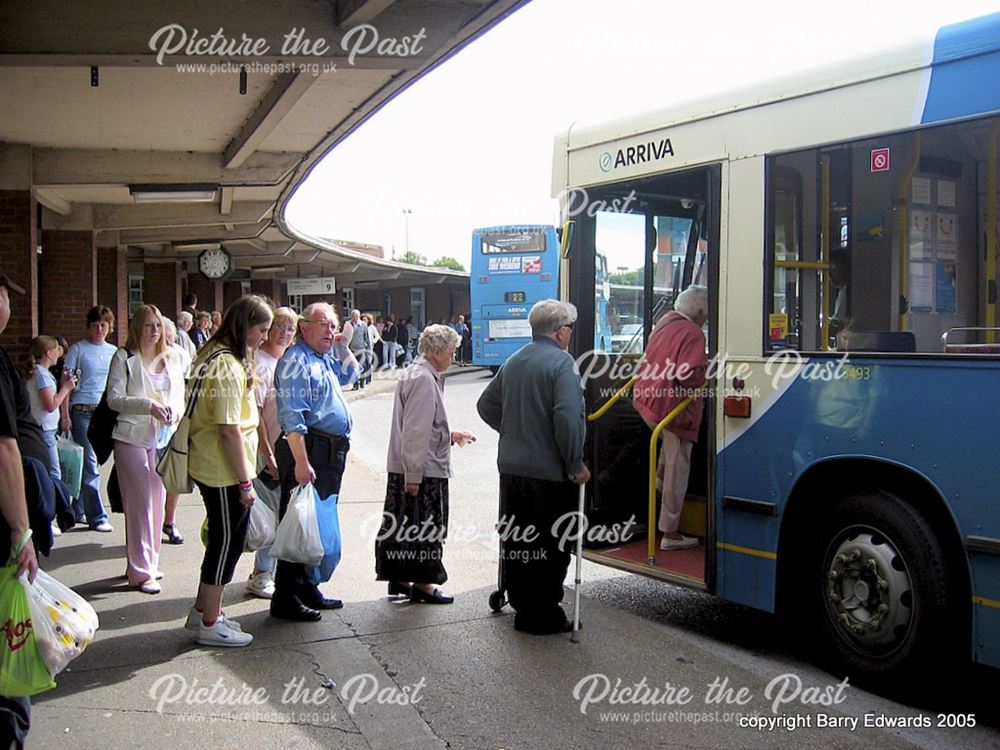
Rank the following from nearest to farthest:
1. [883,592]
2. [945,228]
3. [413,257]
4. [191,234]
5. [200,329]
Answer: [883,592] < [945,228] < [200,329] < [191,234] < [413,257]

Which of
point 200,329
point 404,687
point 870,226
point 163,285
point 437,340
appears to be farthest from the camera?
point 163,285

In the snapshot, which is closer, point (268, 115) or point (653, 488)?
point (653, 488)

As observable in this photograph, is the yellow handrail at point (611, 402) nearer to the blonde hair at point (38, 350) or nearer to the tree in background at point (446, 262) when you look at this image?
the blonde hair at point (38, 350)

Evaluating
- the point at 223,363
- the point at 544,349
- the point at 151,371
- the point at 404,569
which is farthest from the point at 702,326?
the point at 151,371

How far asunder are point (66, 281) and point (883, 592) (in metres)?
12.8

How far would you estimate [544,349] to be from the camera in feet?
18.5

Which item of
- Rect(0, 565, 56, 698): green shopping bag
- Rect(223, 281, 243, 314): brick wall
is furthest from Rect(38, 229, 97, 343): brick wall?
Rect(223, 281, 243, 314): brick wall

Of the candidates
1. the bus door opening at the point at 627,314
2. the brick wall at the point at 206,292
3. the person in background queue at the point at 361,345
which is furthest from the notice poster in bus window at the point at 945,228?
the brick wall at the point at 206,292

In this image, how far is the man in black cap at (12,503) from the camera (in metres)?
3.37

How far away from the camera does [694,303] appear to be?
6242 millimetres

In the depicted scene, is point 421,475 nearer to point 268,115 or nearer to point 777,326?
point 777,326

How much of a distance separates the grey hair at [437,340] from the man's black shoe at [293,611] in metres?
1.69

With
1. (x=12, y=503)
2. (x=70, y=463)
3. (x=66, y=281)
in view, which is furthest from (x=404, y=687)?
(x=66, y=281)

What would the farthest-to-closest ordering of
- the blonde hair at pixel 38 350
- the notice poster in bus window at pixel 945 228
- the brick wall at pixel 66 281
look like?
1. the brick wall at pixel 66 281
2. the blonde hair at pixel 38 350
3. the notice poster in bus window at pixel 945 228
